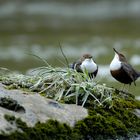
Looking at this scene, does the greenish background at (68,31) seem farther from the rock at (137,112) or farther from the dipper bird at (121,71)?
the rock at (137,112)

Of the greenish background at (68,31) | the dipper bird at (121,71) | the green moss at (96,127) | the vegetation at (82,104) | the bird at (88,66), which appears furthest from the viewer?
the greenish background at (68,31)

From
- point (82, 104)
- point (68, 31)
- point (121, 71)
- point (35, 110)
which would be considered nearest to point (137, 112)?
point (82, 104)

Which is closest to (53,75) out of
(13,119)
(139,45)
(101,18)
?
(13,119)

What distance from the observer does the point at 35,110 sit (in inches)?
205

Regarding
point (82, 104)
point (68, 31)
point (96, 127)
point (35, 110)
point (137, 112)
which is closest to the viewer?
point (35, 110)

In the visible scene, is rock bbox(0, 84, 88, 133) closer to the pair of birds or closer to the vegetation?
the vegetation

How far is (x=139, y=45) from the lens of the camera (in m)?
20.1

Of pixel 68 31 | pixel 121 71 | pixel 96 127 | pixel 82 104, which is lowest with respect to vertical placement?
pixel 96 127

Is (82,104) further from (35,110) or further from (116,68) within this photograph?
(116,68)

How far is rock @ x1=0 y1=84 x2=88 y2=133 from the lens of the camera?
5031 mm

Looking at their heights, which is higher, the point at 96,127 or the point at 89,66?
the point at 89,66

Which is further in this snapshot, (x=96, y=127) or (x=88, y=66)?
(x=88, y=66)

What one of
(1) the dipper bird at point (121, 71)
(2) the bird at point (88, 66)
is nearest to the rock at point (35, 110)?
(2) the bird at point (88, 66)

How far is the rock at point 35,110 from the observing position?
503cm
